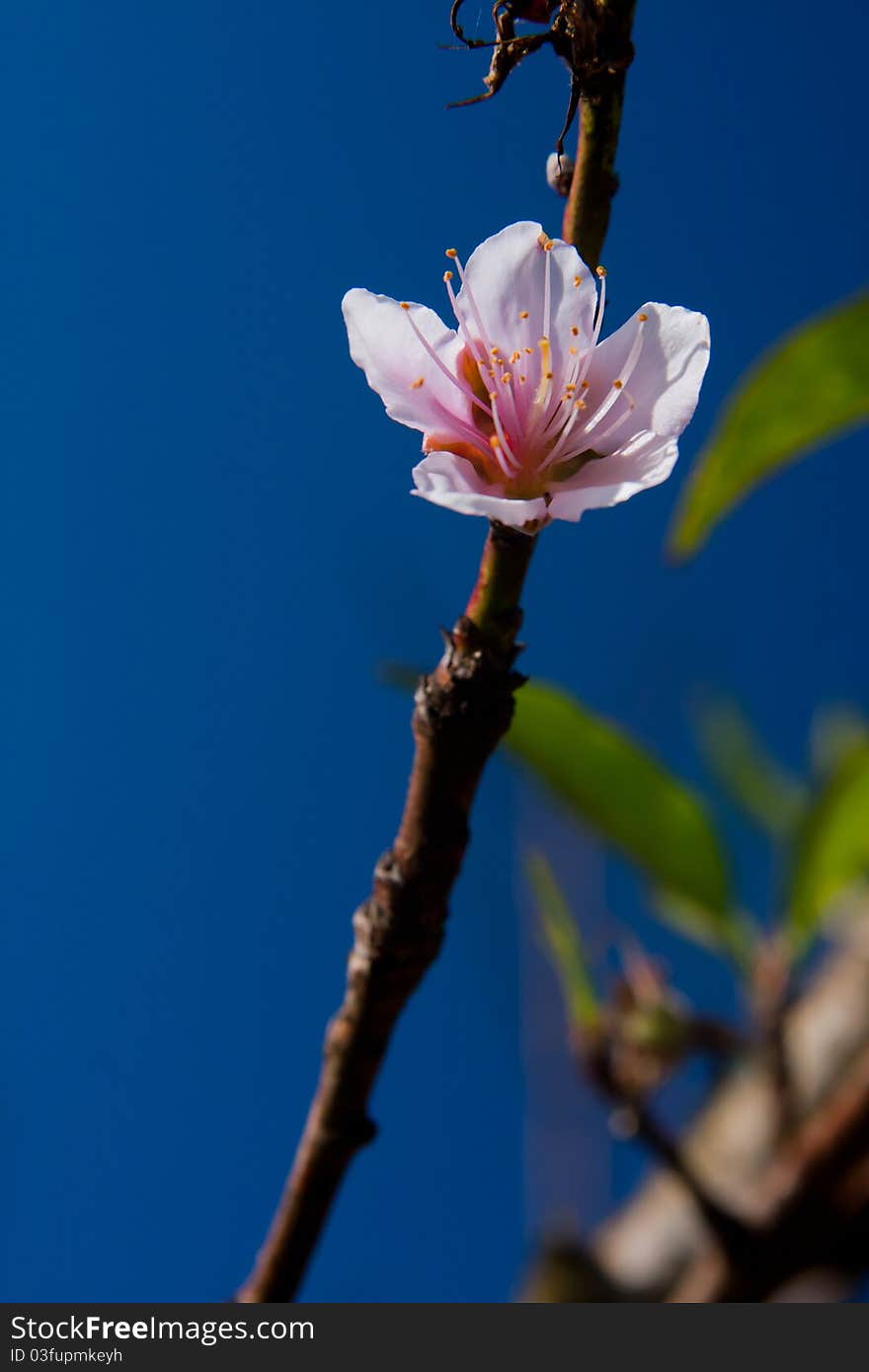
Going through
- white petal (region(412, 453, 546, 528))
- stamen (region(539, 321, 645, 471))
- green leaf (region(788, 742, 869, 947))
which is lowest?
green leaf (region(788, 742, 869, 947))

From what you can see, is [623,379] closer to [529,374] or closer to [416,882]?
[529,374]

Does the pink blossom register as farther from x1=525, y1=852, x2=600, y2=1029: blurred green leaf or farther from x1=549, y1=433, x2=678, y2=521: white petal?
x1=525, y1=852, x2=600, y2=1029: blurred green leaf

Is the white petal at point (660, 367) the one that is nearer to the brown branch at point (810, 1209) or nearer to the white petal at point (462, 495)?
the white petal at point (462, 495)

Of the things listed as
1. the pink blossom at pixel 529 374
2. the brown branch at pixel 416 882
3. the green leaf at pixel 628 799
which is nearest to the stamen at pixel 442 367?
the pink blossom at pixel 529 374

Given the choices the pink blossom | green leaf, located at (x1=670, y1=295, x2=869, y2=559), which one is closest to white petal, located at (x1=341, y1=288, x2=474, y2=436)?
the pink blossom

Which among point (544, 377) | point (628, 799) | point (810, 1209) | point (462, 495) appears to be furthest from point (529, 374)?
point (810, 1209)

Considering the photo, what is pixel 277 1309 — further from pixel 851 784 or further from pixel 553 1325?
pixel 851 784

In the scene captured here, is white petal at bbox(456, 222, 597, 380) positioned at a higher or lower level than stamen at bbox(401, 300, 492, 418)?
higher
